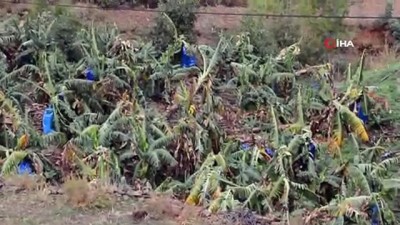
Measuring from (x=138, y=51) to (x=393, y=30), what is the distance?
6407 mm

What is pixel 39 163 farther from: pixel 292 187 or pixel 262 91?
pixel 262 91

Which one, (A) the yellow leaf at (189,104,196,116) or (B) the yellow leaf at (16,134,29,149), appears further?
(A) the yellow leaf at (189,104,196,116)

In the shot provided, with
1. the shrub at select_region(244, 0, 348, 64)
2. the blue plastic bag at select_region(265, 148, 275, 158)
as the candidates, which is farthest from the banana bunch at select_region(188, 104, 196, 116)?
the shrub at select_region(244, 0, 348, 64)

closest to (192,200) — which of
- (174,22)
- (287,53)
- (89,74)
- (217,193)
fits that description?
(217,193)

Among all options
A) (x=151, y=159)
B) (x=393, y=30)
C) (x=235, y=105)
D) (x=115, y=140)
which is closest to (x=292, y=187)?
(x=151, y=159)

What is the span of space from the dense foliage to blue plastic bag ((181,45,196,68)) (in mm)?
224

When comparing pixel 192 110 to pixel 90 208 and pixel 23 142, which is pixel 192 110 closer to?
pixel 23 142

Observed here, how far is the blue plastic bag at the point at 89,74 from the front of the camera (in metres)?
12.7

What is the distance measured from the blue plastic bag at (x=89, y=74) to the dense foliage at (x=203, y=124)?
8 centimetres

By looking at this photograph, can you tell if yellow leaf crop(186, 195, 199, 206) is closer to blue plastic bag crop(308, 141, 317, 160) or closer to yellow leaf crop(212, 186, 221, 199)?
yellow leaf crop(212, 186, 221, 199)

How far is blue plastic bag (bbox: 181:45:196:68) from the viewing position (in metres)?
14.4

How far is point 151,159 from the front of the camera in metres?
9.60

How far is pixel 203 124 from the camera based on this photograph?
33.9 ft

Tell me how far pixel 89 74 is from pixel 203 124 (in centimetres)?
322
